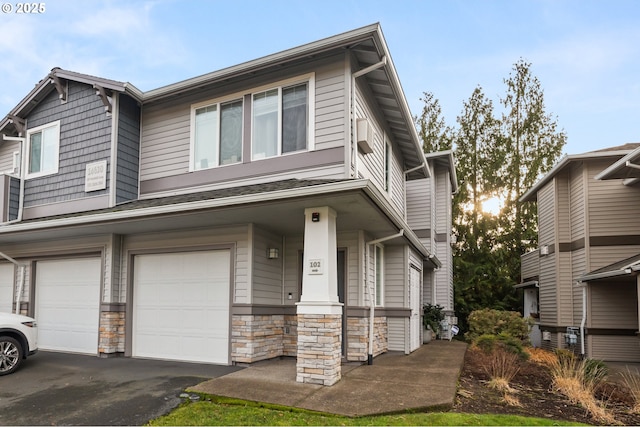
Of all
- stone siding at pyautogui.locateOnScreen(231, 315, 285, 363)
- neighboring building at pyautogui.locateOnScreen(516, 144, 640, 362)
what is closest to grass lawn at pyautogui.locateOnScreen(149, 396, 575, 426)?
stone siding at pyautogui.locateOnScreen(231, 315, 285, 363)

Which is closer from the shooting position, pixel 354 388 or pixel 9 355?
pixel 354 388

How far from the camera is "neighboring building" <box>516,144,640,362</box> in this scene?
Result: 40.2ft

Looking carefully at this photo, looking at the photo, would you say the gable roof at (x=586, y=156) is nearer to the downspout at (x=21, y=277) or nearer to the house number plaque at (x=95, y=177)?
the house number plaque at (x=95, y=177)

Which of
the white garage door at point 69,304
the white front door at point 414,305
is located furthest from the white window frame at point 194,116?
the white front door at point 414,305

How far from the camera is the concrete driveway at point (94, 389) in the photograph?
16.9 ft

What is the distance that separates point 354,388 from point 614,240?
10.1 meters

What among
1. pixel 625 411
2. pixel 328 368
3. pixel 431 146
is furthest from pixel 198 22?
pixel 431 146

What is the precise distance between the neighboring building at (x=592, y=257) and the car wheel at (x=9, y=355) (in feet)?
39.2

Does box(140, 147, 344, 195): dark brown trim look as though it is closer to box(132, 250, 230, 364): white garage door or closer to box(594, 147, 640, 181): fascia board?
box(132, 250, 230, 364): white garage door

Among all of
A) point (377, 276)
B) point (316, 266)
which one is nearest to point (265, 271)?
point (316, 266)

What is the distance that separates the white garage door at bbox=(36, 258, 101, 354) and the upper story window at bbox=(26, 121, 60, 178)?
2.10 m

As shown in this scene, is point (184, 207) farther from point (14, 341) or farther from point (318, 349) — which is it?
point (14, 341)

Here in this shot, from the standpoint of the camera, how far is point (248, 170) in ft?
27.6

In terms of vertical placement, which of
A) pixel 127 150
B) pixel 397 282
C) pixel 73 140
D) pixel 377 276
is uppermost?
pixel 73 140
